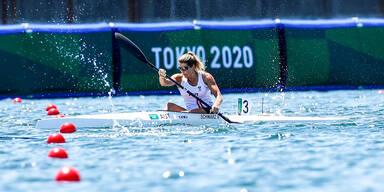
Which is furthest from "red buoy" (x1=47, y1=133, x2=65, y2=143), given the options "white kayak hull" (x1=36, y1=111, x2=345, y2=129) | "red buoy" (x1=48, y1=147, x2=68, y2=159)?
"white kayak hull" (x1=36, y1=111, x2=345, y2=129)

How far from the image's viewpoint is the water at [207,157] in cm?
599

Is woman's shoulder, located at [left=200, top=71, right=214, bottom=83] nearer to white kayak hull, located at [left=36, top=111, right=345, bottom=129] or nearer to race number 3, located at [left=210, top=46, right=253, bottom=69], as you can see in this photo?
white kayak hull, located at [left=36, top=111, right=345, bottom=129]

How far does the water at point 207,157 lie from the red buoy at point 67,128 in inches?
7.3

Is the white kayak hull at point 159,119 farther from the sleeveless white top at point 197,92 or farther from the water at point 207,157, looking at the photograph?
the sleeveless white top at point 197,92

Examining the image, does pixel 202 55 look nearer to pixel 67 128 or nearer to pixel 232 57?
pixel 232 57

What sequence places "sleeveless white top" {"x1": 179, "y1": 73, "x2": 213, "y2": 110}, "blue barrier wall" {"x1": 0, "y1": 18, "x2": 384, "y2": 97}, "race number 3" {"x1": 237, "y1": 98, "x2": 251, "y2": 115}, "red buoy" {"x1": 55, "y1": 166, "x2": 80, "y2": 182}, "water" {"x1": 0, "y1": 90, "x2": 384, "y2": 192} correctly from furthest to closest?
1. "blue barrier wall" {"x1": 0, "y1": 18, "x2": 384, "y2": 97}
2. "sleeveless white top" {"x1": 179, "y1": 73, "x2": 213, "y2": 110}
3. "race number 3" {"x1": 237, "y1": 98, "x2": 251, "y2": 115}
4. "red buoy" {"x1": 55, "y1": 166, "x2": 80, "y2": 182}
5. "water" {"x1": 0, "y1": 90, "x2": 384, "y2": 192}

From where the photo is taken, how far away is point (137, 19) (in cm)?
2383

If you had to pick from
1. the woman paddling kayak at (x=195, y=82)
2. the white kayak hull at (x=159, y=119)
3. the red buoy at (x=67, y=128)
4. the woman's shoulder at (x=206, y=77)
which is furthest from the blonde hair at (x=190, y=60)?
the red buoy at (x=67, y=128)

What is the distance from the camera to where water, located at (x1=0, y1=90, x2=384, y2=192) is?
5992 millimetres

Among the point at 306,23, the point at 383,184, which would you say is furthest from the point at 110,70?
the point at 383,184

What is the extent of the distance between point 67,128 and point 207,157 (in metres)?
3.36

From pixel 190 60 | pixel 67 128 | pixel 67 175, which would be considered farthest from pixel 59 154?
pixel 190 60

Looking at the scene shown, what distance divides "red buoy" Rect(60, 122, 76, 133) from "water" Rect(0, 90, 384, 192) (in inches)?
7.3

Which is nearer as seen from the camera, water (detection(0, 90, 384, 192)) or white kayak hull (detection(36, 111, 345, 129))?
water (detection(0, 90, 384, 192))
